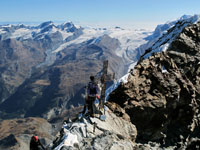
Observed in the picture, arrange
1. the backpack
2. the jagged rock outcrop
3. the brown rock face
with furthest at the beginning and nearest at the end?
1. the brown rock face
2. the backpack
3. the jagged rock outcrop

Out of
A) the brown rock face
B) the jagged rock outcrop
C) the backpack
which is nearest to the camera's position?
the jagged rock outcrop

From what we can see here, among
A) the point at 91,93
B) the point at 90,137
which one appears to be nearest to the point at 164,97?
the point at 91,93

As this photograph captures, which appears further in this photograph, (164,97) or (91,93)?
(164,97)

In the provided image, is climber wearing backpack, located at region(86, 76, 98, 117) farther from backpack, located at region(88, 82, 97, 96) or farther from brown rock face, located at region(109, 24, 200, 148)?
brown rock face, located at region(109, 24, 200, 148)

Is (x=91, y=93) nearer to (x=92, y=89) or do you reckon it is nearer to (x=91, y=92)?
(x=91, y=92)

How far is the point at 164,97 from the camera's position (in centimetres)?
3541

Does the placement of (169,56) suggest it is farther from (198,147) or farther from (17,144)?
(17,144)

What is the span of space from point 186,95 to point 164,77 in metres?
4.73

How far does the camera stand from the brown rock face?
33.5 metres

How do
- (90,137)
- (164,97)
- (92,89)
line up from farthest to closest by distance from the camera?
(164,97), (92,89), (90,137)

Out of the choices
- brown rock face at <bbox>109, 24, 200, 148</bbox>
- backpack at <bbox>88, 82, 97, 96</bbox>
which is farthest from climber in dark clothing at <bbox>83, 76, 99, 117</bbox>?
brown rock face at <bbox>109, 24, 200, 148</bbox>

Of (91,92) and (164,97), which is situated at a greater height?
(91,92)

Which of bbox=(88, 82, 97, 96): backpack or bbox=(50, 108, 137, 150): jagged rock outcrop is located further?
bbox=(88, 82, 97, 96): backpack

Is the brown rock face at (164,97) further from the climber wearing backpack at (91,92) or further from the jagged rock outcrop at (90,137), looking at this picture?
the climber wearing backpack at (91,92)
